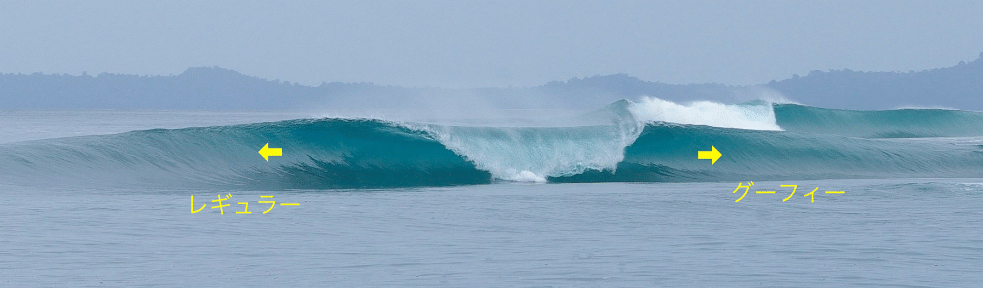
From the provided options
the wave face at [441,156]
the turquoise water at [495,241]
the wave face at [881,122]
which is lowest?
the turquoise water at [495,241]

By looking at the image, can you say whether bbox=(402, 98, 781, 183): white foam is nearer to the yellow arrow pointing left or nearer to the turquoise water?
the yellow arrow pointing left

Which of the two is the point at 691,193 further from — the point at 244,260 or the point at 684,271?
the point at 244,260

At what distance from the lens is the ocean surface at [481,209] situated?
6113mm

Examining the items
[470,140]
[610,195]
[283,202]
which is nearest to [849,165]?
[470,140]

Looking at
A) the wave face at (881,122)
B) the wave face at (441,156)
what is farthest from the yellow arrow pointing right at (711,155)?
the wave face at (881,122)

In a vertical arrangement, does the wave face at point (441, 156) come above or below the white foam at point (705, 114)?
below

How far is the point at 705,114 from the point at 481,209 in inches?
950

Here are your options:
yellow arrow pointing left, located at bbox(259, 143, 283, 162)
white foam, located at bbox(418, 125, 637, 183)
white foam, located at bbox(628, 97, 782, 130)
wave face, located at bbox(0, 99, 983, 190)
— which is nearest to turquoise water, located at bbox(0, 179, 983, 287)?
wave face, located at bbox(0, 99, 983, 190)

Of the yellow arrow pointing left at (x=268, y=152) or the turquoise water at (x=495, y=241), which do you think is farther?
the yellow arrow pointing left at (x=268, y=152)

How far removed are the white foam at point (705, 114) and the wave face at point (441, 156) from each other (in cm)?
1137

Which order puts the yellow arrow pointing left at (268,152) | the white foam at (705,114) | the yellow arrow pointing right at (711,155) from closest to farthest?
1. the yellow arrow pointing left at (268,152)
2. the yellow arrow pointing right at (711,155)
3. the white foam at (705,114)

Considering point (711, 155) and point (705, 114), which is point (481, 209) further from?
point (705, 114)

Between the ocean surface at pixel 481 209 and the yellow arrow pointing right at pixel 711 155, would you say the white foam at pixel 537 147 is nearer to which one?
the ocean surface at pixel 481 209

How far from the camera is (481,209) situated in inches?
382
